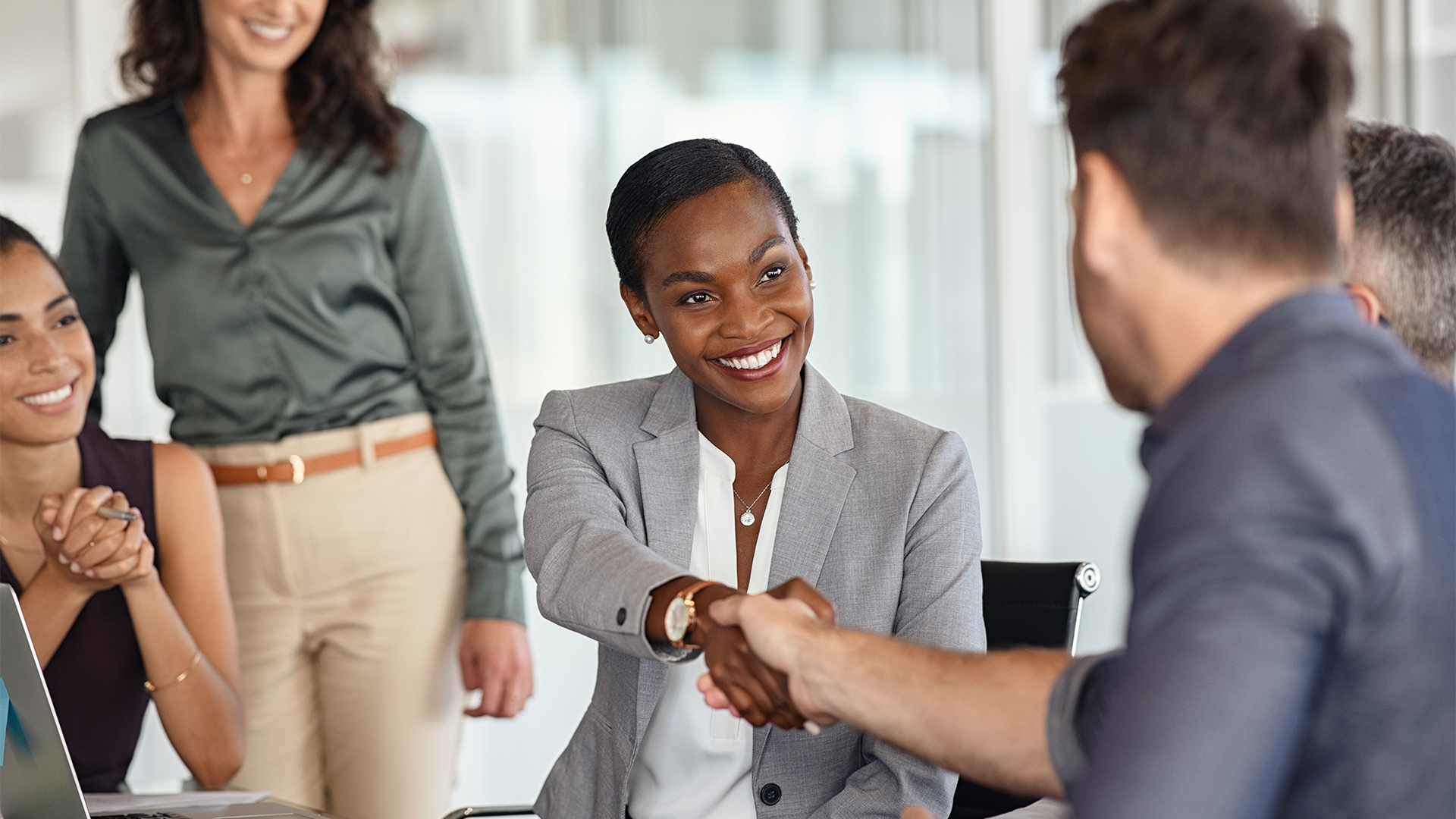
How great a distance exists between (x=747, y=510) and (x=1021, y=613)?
19.3 inches

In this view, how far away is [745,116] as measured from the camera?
4.19m

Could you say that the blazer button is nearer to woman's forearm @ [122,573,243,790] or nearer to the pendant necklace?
the pendant necklace

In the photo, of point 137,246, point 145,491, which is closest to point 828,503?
point 145,491

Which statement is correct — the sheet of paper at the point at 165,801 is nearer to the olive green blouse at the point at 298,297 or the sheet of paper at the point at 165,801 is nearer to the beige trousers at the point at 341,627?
the beige trousers at the point at 341,627

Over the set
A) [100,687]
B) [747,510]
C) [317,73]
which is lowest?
[100,687]

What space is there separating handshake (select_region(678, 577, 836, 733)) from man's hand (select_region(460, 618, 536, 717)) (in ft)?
3.62

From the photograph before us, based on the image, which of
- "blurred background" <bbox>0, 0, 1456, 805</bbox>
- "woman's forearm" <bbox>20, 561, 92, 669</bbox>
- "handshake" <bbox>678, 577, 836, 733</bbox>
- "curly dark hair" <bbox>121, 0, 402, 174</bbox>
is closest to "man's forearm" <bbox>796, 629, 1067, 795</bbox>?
"handshake" <bbox>678, 577, 836, 733</bbox>

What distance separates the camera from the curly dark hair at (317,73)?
8.95 ft

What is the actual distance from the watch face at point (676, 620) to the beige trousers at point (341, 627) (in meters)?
1.15

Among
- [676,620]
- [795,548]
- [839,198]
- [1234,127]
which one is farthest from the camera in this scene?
[839,198]

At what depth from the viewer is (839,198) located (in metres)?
4.25

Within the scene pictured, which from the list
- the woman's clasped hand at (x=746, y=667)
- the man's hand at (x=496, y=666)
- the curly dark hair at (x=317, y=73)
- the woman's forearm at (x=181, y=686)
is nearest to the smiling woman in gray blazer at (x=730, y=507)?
the woman's clasped hand at (x=746, y=667)

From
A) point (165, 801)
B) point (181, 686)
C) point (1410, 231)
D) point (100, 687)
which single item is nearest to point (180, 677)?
point (181, 686)

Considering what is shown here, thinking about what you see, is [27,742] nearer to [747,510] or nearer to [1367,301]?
[747,510]
